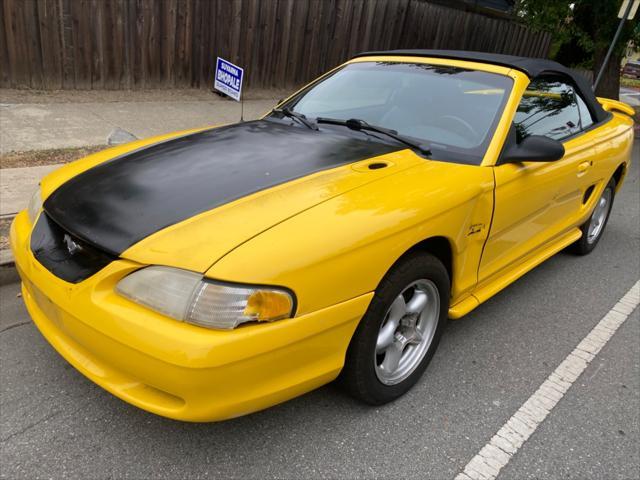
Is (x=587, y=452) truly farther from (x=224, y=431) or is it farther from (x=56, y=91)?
(x=56, y=91)

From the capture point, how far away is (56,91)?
735 cm

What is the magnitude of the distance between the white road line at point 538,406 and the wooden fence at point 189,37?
7.30 metres

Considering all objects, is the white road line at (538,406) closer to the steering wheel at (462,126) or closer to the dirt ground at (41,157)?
the steering wheel at (462,126)

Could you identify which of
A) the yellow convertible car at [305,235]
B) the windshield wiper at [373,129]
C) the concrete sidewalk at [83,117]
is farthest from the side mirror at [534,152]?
the concrete sidewalk at [83,117]

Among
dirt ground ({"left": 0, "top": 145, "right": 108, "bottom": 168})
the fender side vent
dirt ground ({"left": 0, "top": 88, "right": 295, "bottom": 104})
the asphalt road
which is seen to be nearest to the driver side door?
the fender side vent

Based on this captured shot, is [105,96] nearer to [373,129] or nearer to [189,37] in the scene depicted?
[189,37]

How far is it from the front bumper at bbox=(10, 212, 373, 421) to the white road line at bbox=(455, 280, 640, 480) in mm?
779

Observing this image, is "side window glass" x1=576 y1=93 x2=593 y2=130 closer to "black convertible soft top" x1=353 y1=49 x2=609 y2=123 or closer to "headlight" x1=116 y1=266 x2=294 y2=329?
"black convertible soft top" x1=353 y1=49 x2=609 y2=123

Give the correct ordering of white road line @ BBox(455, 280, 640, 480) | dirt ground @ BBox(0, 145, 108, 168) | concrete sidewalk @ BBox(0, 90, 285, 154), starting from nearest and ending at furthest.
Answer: white road line @ BBox(455, 280, 640, 480) → dirt ground @ BBox(0, 145, 108, 168) → concrete sidewalk @ BBox(0, 90, 285, 154)

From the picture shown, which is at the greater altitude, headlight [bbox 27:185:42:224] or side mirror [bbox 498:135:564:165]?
side mirror [bbox 498:135:564:165]

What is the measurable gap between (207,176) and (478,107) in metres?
1.65

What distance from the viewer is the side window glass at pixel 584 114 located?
3.91 metres

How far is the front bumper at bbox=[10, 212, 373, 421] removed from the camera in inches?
69.6

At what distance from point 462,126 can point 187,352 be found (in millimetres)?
2049
